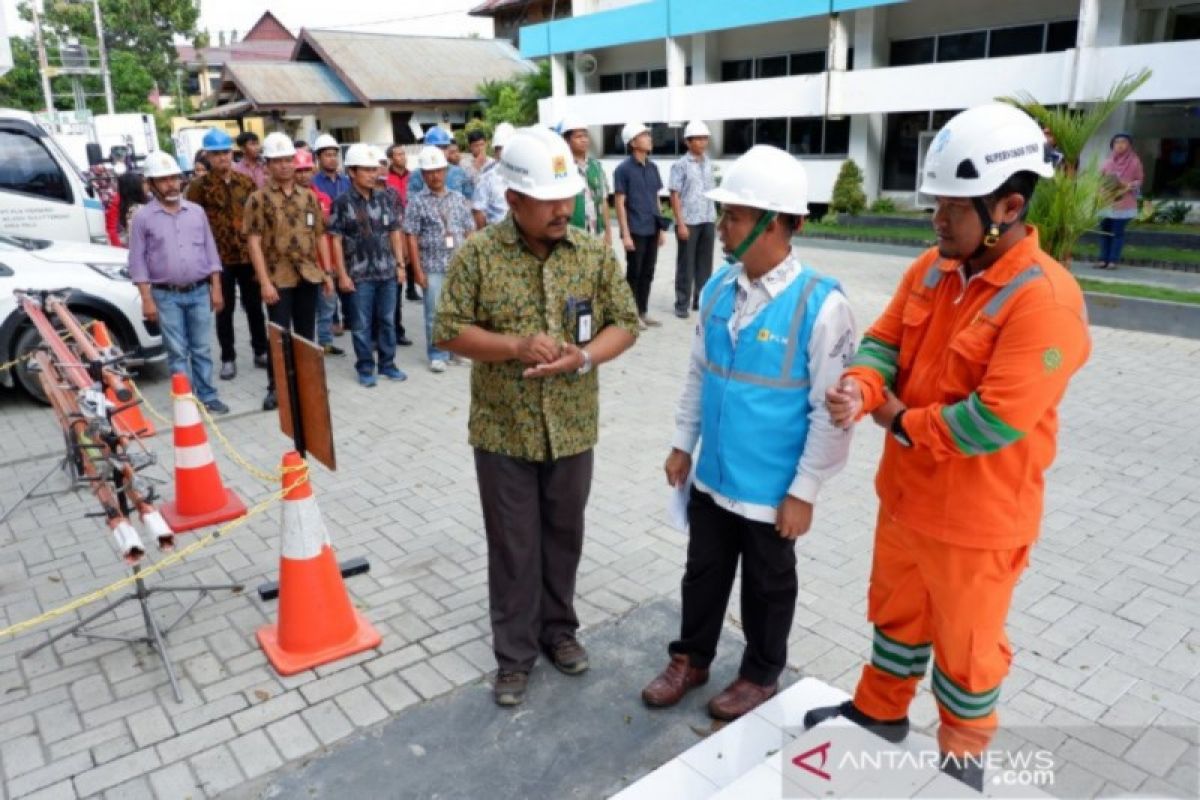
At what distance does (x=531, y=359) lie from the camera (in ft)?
9.85

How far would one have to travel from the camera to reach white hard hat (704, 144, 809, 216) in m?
2.67

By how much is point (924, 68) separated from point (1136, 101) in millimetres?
4026

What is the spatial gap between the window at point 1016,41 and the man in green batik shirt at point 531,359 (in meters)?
A: 17.3

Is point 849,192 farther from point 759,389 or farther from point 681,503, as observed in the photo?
point 759,389

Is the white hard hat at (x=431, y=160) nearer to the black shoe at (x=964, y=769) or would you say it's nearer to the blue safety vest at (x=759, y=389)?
the blue safety vest at (x=759, y=389)

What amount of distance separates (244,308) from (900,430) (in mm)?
7151

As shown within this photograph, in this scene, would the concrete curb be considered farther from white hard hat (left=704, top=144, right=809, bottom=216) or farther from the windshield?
the windshield

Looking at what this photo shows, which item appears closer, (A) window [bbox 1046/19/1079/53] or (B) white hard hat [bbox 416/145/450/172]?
(B) white hard hat [bbox 416/145/450/172]

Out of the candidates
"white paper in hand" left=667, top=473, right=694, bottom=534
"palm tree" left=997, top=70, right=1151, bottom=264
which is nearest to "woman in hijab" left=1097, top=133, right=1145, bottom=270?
"palm tree" left=997, top=70, right=1151, bottom=264

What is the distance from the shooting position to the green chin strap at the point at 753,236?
2715mm

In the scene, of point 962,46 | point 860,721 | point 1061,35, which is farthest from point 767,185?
point 962,46

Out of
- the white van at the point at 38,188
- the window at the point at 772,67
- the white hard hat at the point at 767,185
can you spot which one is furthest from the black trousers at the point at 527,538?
the window at the point at 772,67

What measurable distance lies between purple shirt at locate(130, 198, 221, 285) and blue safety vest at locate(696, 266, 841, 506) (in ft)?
16.2

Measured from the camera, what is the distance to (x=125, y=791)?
2.96 m
